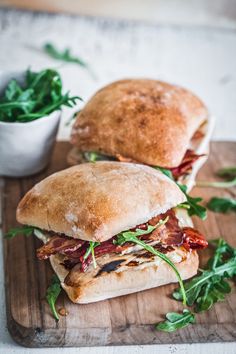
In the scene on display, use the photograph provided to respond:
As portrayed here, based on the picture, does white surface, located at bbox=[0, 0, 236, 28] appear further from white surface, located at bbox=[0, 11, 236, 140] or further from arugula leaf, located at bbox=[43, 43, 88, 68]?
arugula leaf, located at bbox=[43, 43, 88, 68]

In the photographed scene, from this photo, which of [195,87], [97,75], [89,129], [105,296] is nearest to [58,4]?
[97,75]

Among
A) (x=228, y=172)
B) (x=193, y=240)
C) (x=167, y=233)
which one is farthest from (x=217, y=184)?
(x=167, y=233)

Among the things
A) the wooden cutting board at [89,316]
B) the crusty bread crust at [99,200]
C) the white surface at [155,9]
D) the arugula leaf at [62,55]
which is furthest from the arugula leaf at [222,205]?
the white surface at [155,9]

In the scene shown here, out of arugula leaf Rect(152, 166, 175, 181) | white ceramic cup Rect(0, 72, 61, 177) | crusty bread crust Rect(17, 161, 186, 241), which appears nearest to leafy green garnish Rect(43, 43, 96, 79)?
white ceramic cup Rect(0, 72, 61, 177)

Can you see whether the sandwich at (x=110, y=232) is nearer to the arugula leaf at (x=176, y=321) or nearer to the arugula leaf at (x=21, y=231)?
the arugula leaf at (x=21, y=231)

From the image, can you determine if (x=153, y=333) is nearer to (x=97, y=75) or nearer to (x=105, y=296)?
(x=105, y=296)

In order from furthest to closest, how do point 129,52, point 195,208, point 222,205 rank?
point 129,52, point 222,205, point 195,208

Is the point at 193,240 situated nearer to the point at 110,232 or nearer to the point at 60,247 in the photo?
the point at 110,232
